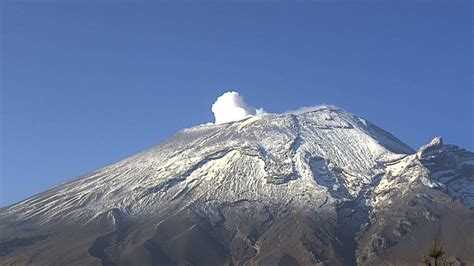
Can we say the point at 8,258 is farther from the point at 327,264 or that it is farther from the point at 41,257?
the point at 327,264

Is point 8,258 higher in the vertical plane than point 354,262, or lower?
higher

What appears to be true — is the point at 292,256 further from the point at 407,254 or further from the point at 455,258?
the point at 455,258

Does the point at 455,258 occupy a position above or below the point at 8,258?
below

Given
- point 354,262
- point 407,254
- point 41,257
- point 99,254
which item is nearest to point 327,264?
point 354,262

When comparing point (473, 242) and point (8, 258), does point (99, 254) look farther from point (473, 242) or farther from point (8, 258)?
point (473, 242)

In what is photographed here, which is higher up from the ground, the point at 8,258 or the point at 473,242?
the point at 8,258

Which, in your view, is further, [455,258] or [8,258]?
[8,258]

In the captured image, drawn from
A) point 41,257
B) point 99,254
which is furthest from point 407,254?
point 41,257

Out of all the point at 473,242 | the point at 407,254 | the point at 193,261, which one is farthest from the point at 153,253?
the point at 473,242
